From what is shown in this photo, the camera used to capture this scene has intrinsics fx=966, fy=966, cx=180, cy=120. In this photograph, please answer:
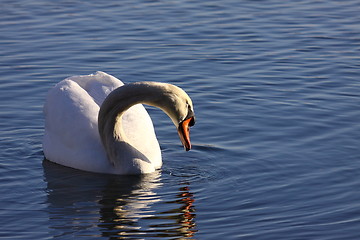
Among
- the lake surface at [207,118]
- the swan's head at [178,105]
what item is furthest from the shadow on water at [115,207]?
the swan's head at [178,105]

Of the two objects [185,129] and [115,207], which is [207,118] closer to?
[185,129]

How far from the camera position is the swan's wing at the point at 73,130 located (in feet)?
41.1

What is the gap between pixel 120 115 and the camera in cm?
1226

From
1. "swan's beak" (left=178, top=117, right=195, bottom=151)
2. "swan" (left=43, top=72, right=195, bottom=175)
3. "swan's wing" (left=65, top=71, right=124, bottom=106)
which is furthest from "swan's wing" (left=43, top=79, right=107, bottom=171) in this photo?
"swan's beak" (left=178, top=117, right=195, bottom=151)

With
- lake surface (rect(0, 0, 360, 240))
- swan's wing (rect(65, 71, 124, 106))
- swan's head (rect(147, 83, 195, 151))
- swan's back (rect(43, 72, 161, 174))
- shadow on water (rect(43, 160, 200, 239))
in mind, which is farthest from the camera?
swan's wing (rect(65, 71, 124, 106))

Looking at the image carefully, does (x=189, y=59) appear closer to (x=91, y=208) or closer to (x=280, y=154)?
(x=280, y=154)

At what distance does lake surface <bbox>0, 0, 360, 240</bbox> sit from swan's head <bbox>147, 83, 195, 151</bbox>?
666mm

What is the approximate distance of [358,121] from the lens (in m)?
14.0

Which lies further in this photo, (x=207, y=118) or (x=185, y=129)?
(x=207, y=118)

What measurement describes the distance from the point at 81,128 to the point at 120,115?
2.10ft

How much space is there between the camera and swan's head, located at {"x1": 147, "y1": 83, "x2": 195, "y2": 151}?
38.8 feet

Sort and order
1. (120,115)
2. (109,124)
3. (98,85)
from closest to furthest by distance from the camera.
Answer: (109,124)
(120,115)
(98,85)

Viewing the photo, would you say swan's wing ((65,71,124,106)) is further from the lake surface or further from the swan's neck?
the lake surface

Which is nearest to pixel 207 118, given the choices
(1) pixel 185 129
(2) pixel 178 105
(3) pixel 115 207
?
(1) pixel 185 129
